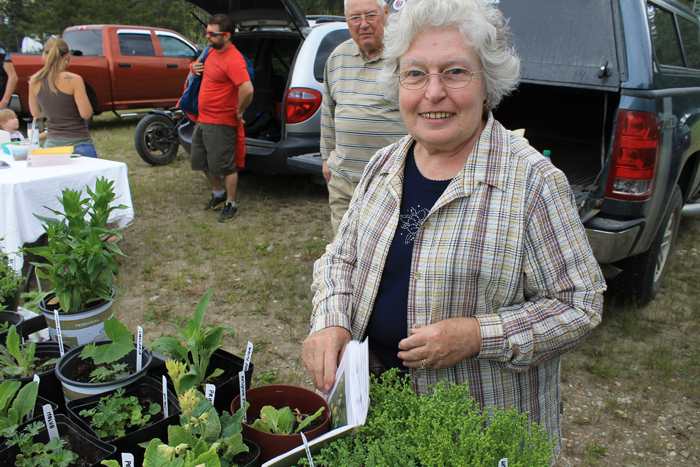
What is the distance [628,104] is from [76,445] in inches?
109

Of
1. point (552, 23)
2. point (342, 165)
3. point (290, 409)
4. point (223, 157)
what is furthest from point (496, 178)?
point (223, 157)

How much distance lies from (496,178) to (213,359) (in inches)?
37.5

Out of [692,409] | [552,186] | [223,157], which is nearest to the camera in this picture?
[552,186]

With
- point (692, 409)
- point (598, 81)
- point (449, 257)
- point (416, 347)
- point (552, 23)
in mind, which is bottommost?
point (692, 409)

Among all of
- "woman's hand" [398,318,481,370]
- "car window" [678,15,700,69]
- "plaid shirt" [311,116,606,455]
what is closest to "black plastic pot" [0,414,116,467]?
"plaid shirt" [311,116,606,455]

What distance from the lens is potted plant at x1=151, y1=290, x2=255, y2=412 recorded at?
1.32 m

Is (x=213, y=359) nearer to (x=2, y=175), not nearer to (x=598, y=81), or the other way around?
(x=598, y=81)

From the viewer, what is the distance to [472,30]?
127 centimetres

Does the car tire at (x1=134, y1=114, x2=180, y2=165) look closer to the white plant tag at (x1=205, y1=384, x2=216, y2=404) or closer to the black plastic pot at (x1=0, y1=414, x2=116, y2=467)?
the black plastic pot at (x1=0, y1=414, x2=116, y2=467)

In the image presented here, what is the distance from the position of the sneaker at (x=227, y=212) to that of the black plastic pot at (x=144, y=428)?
13.0 feet

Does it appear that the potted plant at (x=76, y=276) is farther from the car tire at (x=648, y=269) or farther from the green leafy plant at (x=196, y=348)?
the car tire at (x=648, y=269)

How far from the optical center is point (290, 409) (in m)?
1.18

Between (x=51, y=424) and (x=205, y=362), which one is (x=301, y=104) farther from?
(x=51, y=424)

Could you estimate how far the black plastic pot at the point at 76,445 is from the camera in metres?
1.10
